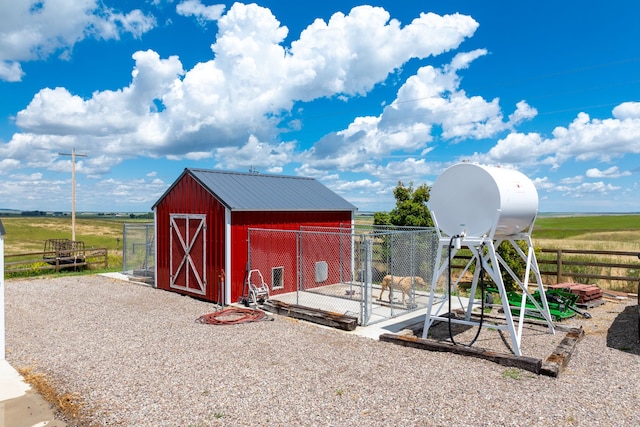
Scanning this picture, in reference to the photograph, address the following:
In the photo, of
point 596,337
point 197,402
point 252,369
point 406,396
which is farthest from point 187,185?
point 596,337

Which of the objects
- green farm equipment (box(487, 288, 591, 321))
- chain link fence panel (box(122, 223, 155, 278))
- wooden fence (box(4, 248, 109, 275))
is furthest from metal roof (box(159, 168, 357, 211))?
wooden fence (box(4, 248, 109, 275))

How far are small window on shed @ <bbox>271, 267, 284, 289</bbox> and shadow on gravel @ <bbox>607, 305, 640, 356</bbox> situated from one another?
25.6 ft

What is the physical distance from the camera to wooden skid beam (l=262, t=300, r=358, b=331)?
29.0 ft

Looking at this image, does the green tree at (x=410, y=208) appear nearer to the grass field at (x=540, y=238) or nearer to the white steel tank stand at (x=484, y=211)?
the grass field at (x=540, y=238)

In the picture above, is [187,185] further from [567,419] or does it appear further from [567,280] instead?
[567,280]

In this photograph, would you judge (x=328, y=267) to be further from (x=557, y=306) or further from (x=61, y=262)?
(x=61, y=262)

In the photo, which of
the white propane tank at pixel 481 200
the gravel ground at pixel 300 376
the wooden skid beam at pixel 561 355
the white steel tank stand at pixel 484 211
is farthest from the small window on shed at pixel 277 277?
the wooden skid beam at pixel 561 355

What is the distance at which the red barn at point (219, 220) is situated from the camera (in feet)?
37.7

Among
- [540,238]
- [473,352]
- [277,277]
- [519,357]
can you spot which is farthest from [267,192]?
[540,238]

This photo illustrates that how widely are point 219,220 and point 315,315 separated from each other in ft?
13.0

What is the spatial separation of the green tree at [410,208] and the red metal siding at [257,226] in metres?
4.02

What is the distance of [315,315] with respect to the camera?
30.8 feet

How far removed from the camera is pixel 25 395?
580 cm

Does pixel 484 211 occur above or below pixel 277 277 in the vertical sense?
above
